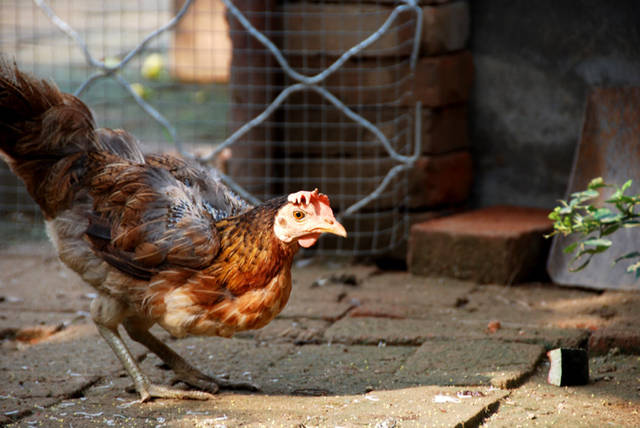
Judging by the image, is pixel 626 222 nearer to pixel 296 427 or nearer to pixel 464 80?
pixel 296 427

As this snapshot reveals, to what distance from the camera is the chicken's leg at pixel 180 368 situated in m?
3.53

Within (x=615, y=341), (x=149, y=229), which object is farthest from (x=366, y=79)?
(x=149, y=229)

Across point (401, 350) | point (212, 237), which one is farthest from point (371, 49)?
point (212, 237)

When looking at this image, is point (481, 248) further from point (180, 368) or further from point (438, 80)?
point (180, 368)

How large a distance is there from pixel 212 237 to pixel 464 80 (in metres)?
3.12

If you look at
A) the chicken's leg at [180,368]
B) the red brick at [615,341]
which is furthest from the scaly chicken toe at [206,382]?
the red brick at [615,341]

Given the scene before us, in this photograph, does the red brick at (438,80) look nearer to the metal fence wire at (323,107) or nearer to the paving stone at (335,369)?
the metal fence wire at (323,107)

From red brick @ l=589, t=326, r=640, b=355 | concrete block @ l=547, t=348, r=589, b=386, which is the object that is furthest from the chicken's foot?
red brick @ l=589, t=326, r=640, b=355

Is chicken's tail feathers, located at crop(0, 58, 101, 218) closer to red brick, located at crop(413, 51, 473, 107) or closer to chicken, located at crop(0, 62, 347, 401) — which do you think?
chicken, located at crop(0, 62, 347, 401)

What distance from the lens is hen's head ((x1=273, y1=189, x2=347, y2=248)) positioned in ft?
9.86

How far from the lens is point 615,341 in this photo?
12.6 ft

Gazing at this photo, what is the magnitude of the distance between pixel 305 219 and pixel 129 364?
1056 millimetres

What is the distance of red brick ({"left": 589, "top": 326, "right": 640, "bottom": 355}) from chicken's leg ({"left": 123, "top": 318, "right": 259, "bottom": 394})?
168cm

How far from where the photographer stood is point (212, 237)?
3236 mm
